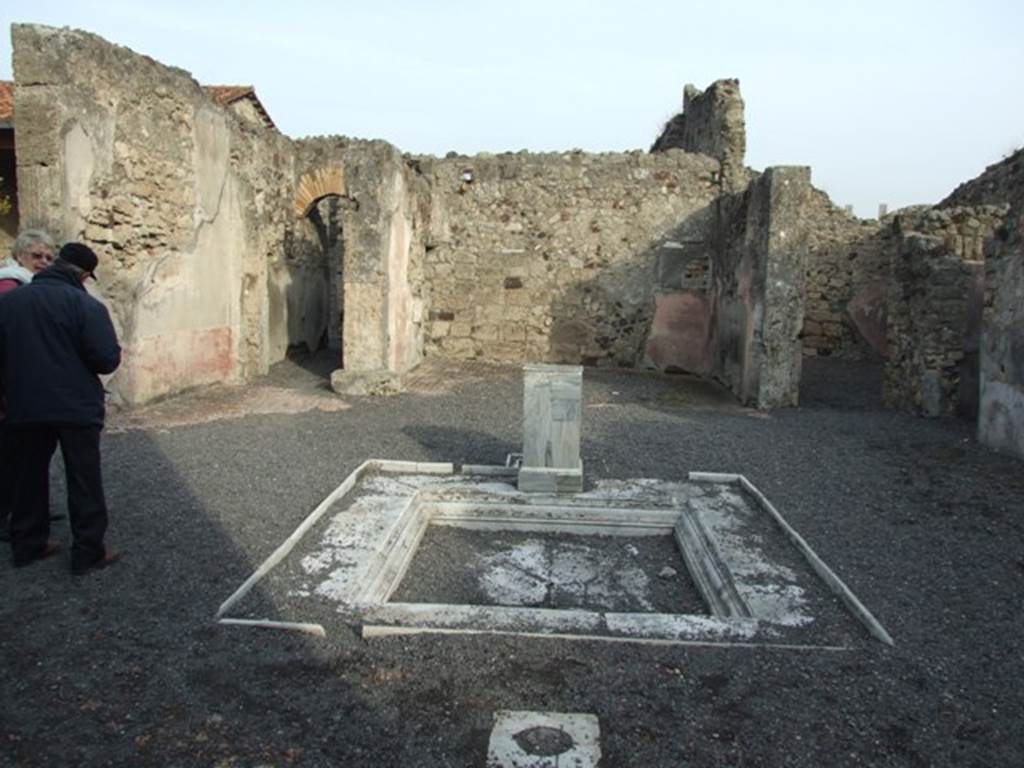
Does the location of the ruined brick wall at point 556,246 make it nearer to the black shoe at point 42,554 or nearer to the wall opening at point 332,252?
the wall opening at point 332,252

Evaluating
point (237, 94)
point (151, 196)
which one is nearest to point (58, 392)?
point (151, 196)

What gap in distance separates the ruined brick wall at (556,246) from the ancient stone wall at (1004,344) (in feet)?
17.8

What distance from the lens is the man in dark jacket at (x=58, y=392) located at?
12.0 ft

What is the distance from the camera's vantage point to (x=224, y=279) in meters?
9.43

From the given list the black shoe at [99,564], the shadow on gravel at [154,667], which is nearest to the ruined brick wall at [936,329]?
the shadow on gravel at [154,667]

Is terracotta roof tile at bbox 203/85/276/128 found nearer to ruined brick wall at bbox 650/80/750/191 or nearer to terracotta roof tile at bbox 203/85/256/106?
terracotta roof tile at bbox 203/85/256/106

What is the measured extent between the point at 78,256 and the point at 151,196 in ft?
15.1

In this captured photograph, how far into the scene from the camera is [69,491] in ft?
12.4

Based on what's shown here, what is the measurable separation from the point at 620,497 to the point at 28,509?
3.70 meters

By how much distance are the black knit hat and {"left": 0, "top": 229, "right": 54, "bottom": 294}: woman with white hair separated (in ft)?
1.43

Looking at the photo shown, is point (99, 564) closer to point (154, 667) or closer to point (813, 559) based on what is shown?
point (154, 667)

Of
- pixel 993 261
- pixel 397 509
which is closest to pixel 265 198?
pixel 397 509

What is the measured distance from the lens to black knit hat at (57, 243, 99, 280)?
3.84 metres

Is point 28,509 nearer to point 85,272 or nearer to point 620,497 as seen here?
point 85,272
